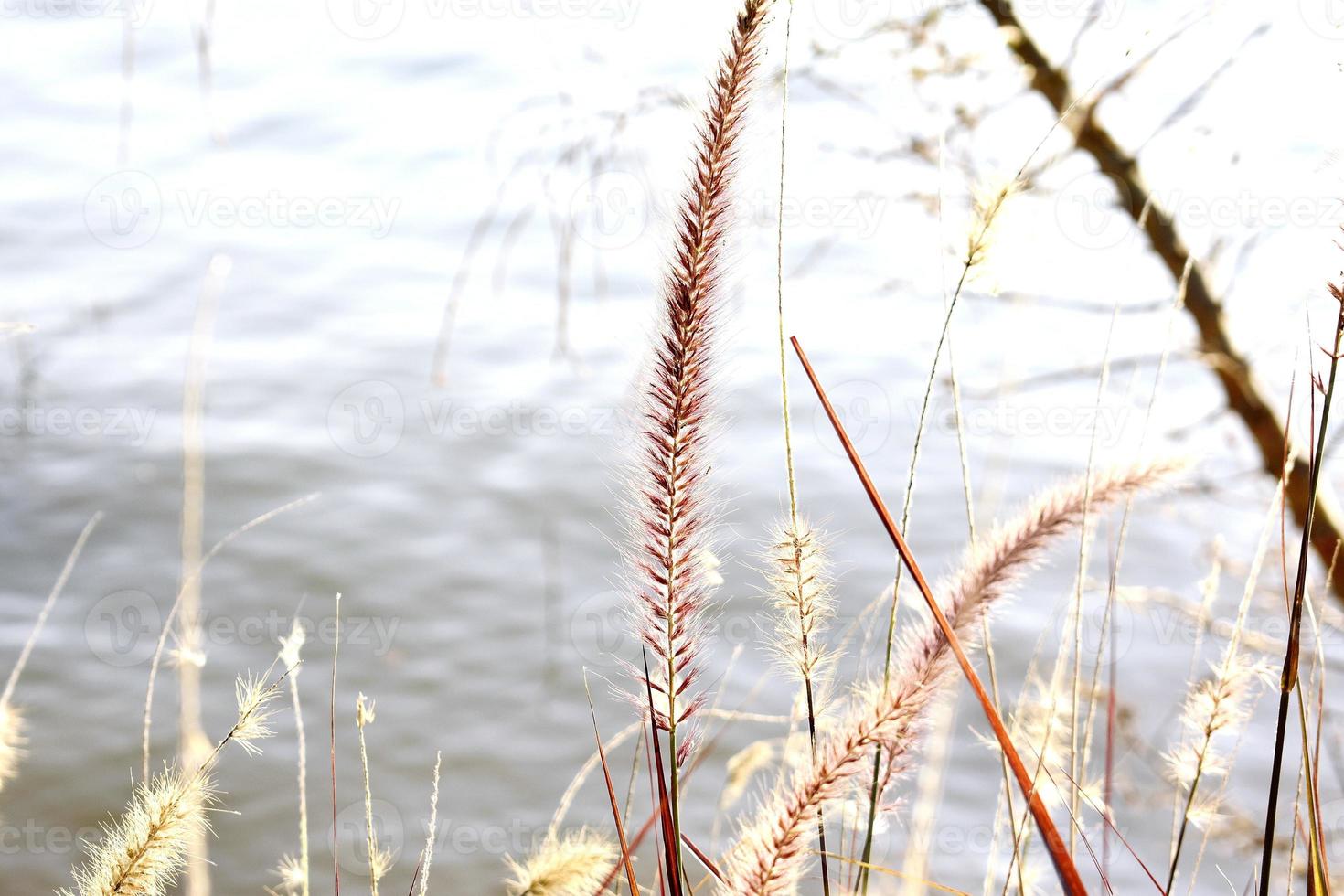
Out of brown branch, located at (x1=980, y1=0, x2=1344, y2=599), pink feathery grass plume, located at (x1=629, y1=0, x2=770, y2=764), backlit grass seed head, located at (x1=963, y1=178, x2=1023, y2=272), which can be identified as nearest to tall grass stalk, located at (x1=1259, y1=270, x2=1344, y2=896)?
backlit grass seed head, located at (x1=963, y1=178, x2=1023, y2=272)

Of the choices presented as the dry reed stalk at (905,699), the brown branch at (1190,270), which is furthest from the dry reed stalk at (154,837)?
the brown branch at (1190,270)

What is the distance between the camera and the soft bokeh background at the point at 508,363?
327 cm

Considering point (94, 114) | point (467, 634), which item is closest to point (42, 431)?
point (467, 634)

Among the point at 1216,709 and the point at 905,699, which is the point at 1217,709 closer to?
→ the point at 1216,709

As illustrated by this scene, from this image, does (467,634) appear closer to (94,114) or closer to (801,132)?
(801,132)

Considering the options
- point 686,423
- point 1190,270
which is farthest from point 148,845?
point 1190,270

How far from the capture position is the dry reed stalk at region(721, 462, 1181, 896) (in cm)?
92

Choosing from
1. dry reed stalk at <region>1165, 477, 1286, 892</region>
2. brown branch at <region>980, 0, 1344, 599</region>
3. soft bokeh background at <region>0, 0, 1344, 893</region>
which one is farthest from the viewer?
soft bokeh background at <region>0, 0, 1344, 893</region>

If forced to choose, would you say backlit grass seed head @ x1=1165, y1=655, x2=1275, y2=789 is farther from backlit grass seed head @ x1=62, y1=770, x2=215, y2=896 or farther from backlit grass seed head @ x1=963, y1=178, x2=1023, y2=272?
backlit grass seed head @ x1=62, y1=770, x2=215, y2=896

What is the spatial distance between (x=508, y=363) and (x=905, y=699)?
496 centimetres

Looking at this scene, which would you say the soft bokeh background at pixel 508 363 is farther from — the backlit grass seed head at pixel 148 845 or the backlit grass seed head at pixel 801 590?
the backlit grass seed head at pixel 148 845

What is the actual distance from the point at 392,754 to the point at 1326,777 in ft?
13.1

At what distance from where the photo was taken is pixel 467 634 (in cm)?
434

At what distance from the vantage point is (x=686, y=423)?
94 centimetres
